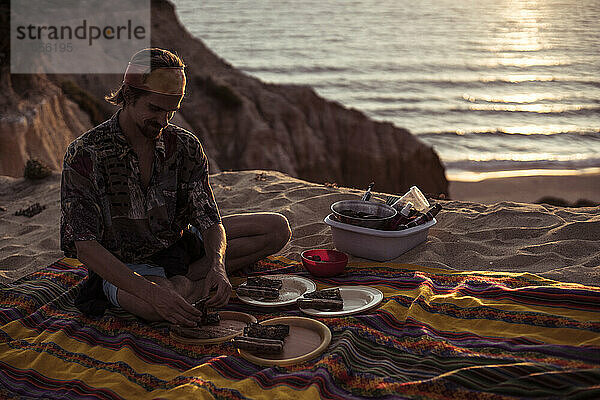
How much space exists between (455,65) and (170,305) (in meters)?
25.3

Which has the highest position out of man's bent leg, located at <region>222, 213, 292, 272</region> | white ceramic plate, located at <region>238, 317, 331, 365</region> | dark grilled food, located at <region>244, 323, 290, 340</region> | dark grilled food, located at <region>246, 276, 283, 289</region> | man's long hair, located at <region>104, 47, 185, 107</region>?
man's long hair, located at <region>104, 47, 185, 107</region>

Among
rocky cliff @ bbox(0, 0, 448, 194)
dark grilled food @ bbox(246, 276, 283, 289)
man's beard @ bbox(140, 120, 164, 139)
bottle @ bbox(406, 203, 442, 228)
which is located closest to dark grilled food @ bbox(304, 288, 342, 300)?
dark grilled food @ bbox(246, 276, 283, 289)

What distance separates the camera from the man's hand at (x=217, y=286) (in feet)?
10.00

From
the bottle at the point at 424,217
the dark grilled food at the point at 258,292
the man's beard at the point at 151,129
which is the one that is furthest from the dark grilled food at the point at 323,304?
the man's beard at the point at 151,129

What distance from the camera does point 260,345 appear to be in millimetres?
2822

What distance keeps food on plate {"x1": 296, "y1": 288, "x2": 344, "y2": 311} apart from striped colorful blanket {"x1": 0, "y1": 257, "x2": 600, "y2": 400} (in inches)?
4.3

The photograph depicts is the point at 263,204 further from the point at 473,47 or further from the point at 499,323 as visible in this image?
the point at 473,47

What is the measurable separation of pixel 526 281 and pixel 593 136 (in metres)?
13.5

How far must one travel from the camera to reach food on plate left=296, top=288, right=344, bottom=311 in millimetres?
3324

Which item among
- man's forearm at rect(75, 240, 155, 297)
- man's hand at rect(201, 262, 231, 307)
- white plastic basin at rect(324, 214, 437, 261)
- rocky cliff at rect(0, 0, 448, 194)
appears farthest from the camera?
rocky cliff at rect(0, 0, 448, 194)

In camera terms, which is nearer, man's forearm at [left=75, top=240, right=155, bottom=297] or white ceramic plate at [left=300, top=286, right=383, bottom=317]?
man's forearm at [left=75, top=240, right=155, bottom=297]

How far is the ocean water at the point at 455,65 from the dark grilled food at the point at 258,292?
31.8 ft

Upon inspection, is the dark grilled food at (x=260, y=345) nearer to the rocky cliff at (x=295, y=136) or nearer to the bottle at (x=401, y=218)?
the bottle at (x=401, y=218)

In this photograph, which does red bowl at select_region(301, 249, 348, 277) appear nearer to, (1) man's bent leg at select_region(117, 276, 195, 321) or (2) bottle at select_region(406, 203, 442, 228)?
(2) bottle at select_region(406, 203, 442, 228)
